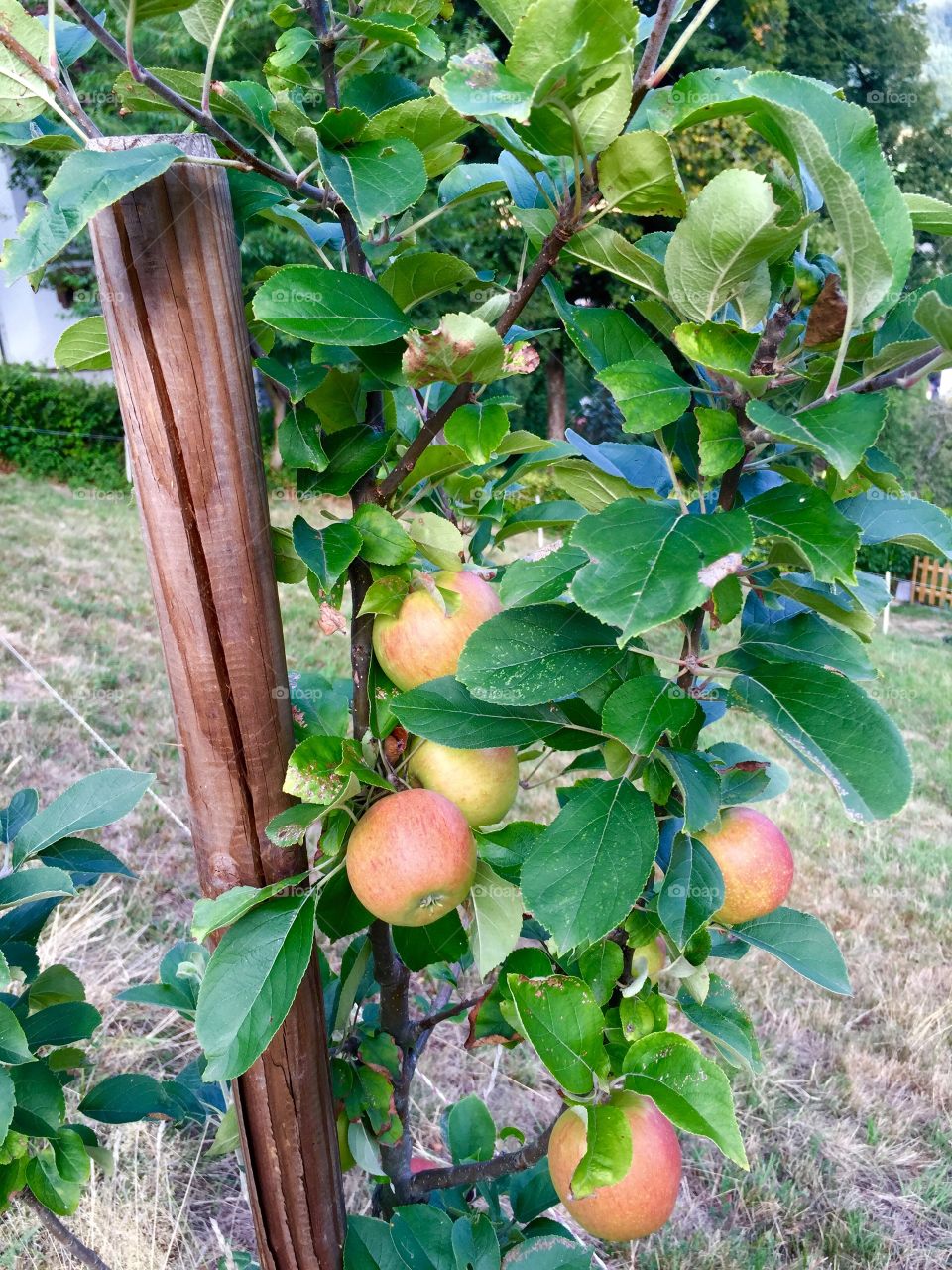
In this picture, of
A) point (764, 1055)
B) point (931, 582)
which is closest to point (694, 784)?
point (764, 1055)

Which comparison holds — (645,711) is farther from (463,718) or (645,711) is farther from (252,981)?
(252,981)

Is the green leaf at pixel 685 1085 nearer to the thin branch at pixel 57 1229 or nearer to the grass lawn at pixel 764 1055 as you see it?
the thin branch at pixel 57 1229

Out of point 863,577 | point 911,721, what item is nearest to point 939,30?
point 911,721

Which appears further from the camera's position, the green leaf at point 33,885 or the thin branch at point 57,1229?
the thin branch at point 57,1229

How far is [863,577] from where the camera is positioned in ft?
2.60

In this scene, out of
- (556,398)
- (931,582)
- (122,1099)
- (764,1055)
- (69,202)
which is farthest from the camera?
(556,398)

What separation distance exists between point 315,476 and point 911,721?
445cm

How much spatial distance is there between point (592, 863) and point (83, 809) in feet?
1.86

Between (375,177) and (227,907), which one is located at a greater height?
(375,177)

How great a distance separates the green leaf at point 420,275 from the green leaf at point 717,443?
0.83 ft

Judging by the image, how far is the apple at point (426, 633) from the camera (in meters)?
0.79

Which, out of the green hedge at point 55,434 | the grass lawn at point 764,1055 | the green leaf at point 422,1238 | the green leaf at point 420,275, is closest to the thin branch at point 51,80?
the green leaf at point 420,275

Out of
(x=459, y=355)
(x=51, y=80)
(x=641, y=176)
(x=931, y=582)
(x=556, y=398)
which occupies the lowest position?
(x=931, y=582)

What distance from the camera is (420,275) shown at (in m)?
0.76
